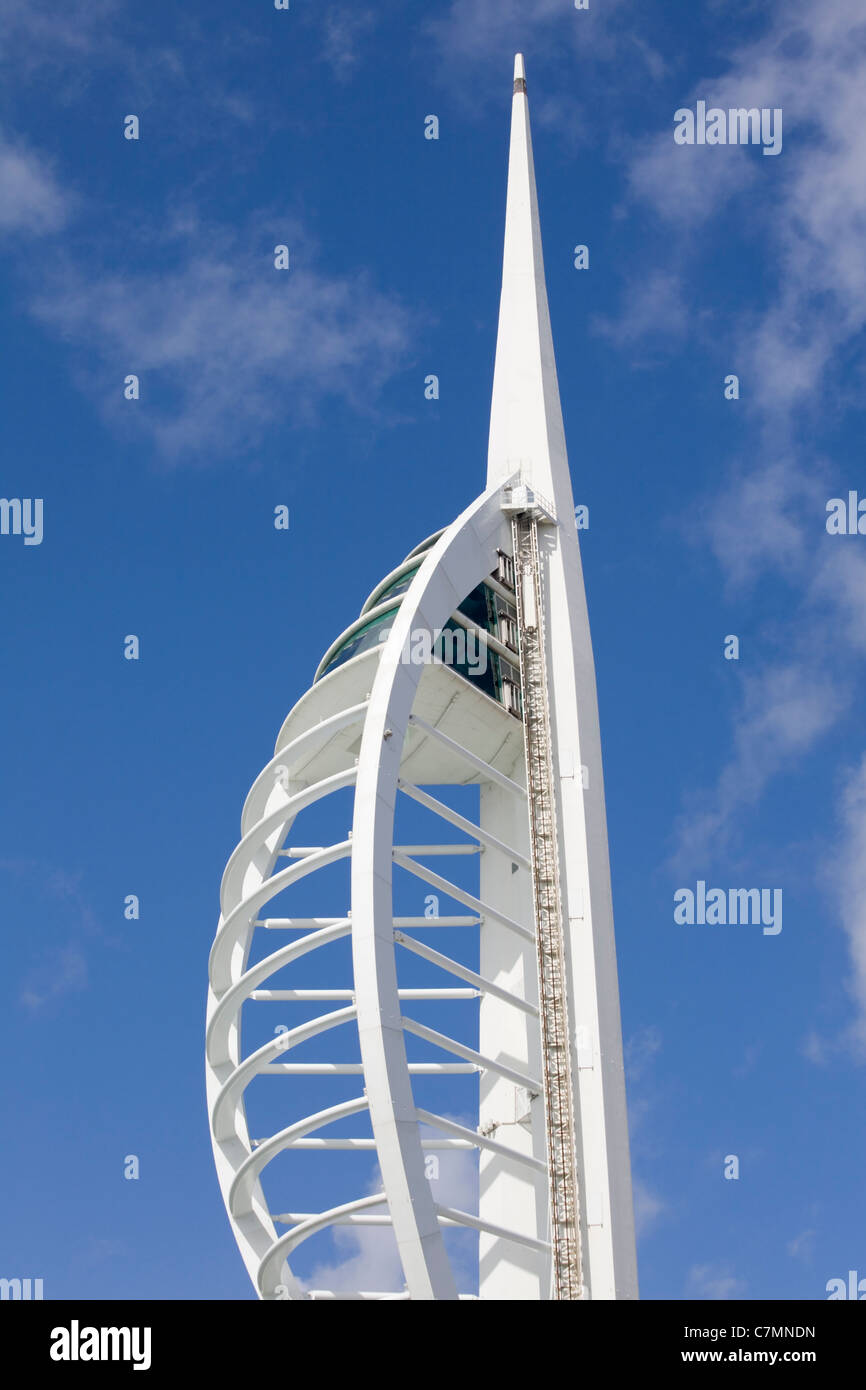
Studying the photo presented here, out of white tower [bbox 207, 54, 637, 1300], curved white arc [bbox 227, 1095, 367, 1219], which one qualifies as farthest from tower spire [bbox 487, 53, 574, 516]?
curved white arc [bbox 227, 1095, 367, 1219]

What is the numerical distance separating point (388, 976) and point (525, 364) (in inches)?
1008

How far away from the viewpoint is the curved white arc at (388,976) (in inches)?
1309

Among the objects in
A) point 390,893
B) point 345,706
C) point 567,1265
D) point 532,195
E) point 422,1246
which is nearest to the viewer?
point 422,1246

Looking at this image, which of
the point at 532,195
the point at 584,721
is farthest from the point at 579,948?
the point at 532,195

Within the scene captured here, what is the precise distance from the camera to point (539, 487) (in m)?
50.2

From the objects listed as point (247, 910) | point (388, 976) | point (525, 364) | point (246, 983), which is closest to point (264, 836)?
point (247, 910)

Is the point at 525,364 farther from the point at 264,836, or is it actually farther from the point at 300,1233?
the point at 300,1233

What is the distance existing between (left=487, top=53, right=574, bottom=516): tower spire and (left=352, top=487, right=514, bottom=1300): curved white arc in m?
11.5

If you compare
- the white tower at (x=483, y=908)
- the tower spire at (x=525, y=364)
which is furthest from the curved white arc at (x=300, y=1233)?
the tower spire at (x=525, y=364)

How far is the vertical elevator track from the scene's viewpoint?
129ft

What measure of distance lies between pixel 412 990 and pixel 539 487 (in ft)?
52.3

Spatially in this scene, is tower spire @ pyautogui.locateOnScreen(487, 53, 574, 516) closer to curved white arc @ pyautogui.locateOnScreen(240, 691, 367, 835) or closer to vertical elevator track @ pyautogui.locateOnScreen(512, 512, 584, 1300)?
vertical elevator track @ pyautogui.locateOnScreen(512, 512, 584, 1300)

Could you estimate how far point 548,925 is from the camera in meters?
42.7
